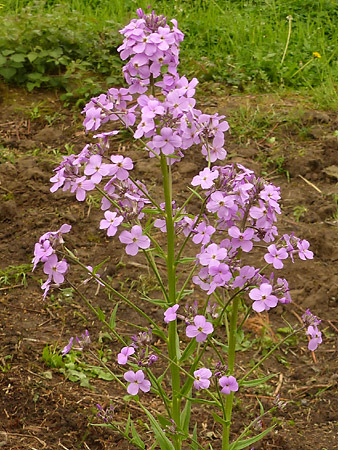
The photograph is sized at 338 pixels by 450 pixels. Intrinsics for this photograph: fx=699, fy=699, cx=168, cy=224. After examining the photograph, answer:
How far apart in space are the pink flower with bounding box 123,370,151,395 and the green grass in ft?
11.9

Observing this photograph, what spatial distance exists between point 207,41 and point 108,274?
2923 mm

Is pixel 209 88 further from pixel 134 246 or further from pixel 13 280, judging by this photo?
pixel 134 246

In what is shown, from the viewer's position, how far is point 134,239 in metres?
1.89

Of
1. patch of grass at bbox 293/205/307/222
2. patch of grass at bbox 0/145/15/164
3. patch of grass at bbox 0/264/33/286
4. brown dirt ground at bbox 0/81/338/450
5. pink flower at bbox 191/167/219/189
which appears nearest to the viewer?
pink flower at bbox 191/167/219/189

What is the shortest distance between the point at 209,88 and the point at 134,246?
370 centimetres

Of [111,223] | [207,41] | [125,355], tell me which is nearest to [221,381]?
[125,355]

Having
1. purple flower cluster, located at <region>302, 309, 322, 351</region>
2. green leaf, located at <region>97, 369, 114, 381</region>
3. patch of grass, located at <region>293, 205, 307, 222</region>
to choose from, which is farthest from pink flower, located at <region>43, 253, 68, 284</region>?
patch of grass, located at <region>293, 205, 307, 222</region>

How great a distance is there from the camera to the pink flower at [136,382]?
1974 millimetres

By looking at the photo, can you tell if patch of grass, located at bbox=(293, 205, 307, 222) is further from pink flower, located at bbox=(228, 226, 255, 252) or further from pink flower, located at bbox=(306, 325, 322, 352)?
pink flower, located at bbox=(228, 226, 255, 252)

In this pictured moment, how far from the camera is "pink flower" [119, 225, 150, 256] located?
6.17 ft

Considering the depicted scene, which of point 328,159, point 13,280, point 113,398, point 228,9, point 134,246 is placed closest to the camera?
point 134,246

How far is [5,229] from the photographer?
3.99 meters

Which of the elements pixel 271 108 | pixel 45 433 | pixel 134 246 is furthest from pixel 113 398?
pixel 271 108

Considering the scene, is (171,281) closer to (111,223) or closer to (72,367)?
(111,223)
